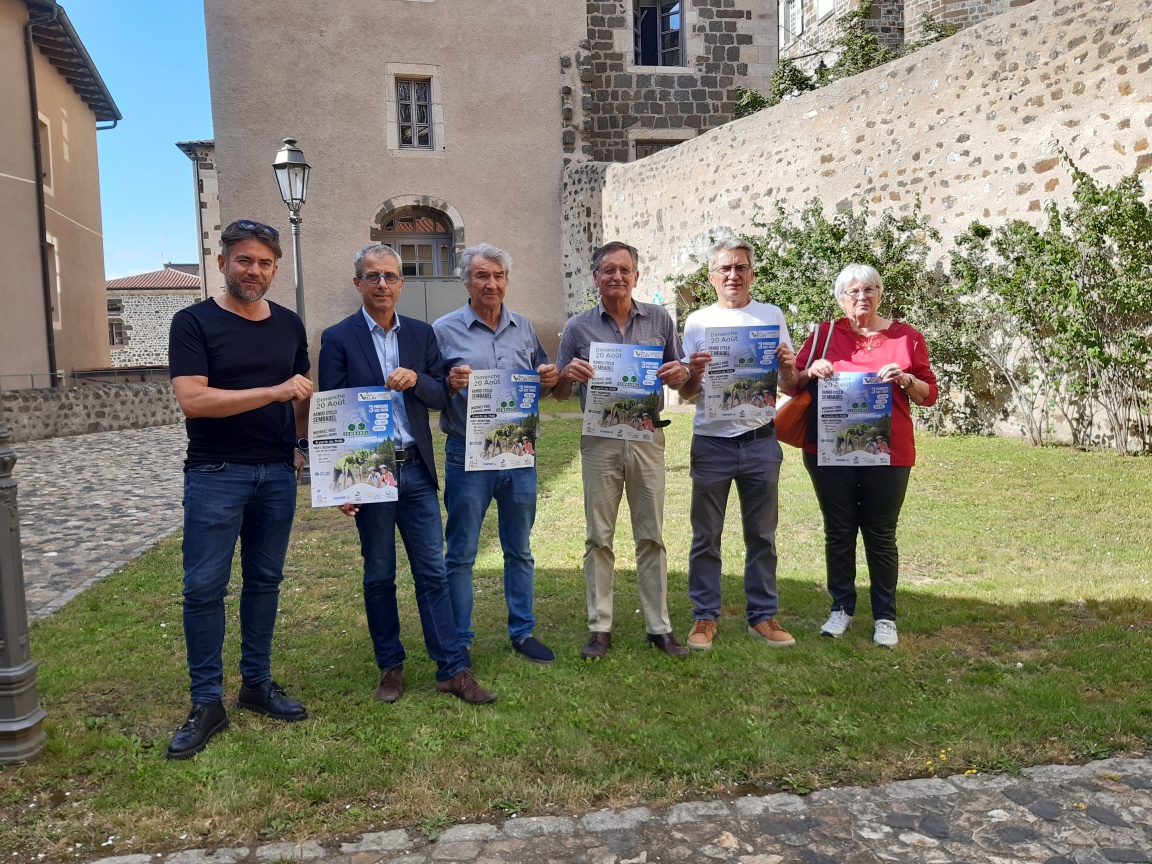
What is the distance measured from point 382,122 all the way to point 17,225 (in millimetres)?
7070

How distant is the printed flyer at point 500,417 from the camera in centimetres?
371

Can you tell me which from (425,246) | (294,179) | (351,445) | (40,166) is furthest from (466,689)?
(40,166)

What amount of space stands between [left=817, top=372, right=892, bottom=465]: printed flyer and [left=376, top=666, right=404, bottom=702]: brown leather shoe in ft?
6.67

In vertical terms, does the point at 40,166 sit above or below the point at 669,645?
above

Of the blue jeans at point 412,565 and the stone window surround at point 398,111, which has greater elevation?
the stone window surround at point 398,111

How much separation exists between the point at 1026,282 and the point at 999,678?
6.80 m

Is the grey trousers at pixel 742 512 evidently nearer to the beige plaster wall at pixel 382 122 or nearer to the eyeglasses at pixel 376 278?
the eyeglasses at pixel 376 278

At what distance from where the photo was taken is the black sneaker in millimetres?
4062

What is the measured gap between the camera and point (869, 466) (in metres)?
4.09

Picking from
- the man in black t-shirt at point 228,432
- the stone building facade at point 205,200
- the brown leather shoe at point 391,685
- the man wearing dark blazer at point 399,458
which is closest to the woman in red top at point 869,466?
the man wearing dark blazer at point 399,458

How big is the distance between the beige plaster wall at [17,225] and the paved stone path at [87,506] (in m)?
4.57

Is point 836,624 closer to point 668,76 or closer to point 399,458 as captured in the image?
point 399,458

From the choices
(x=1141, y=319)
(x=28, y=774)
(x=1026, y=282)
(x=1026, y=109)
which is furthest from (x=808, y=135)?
(x=28, y=774)

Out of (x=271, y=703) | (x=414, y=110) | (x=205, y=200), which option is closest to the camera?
(x=271, y=703)
